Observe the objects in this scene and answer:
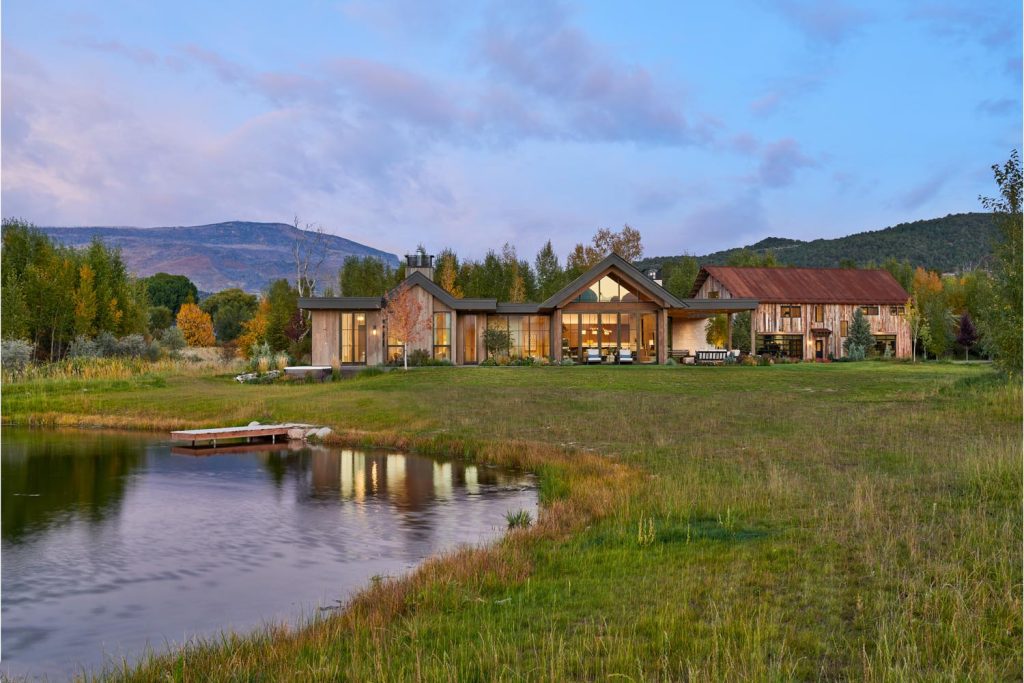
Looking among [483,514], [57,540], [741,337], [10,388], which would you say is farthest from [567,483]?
[741,337]

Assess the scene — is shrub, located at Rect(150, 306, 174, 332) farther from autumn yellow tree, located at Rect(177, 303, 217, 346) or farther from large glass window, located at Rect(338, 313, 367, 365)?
large glass window, located at Rect(338, 313, 367, 365)

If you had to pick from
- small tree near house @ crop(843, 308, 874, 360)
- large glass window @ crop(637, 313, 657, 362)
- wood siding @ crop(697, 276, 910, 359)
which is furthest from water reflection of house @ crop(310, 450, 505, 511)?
Result: small tree near house @ crop(843, 308, 874, 360)

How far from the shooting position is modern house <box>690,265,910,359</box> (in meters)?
57.6

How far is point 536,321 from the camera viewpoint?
153ft

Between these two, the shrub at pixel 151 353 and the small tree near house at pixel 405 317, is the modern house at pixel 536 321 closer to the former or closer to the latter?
the small tree near house at pixel 405 317

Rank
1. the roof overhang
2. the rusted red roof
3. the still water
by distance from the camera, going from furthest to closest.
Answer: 1. the rusted red roof
2. the roof overhang
3. the still water

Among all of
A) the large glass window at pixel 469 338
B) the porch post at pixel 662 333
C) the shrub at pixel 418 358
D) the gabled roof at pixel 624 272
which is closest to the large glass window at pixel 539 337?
the gabled roof at pixel 624 272

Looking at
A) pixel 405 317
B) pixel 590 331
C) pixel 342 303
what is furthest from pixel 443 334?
pixel 590 331

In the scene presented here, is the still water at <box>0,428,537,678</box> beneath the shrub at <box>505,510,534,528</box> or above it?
beneath

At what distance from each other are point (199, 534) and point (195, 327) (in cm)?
7038

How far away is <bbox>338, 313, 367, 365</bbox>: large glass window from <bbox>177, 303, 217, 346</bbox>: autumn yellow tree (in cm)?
3877

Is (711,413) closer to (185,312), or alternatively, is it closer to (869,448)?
(869,448)

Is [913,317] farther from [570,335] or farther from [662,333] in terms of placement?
[570,335]

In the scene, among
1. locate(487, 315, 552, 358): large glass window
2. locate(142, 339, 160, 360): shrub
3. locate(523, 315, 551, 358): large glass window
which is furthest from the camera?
locate(523, 315, 551, 358): large glass window
